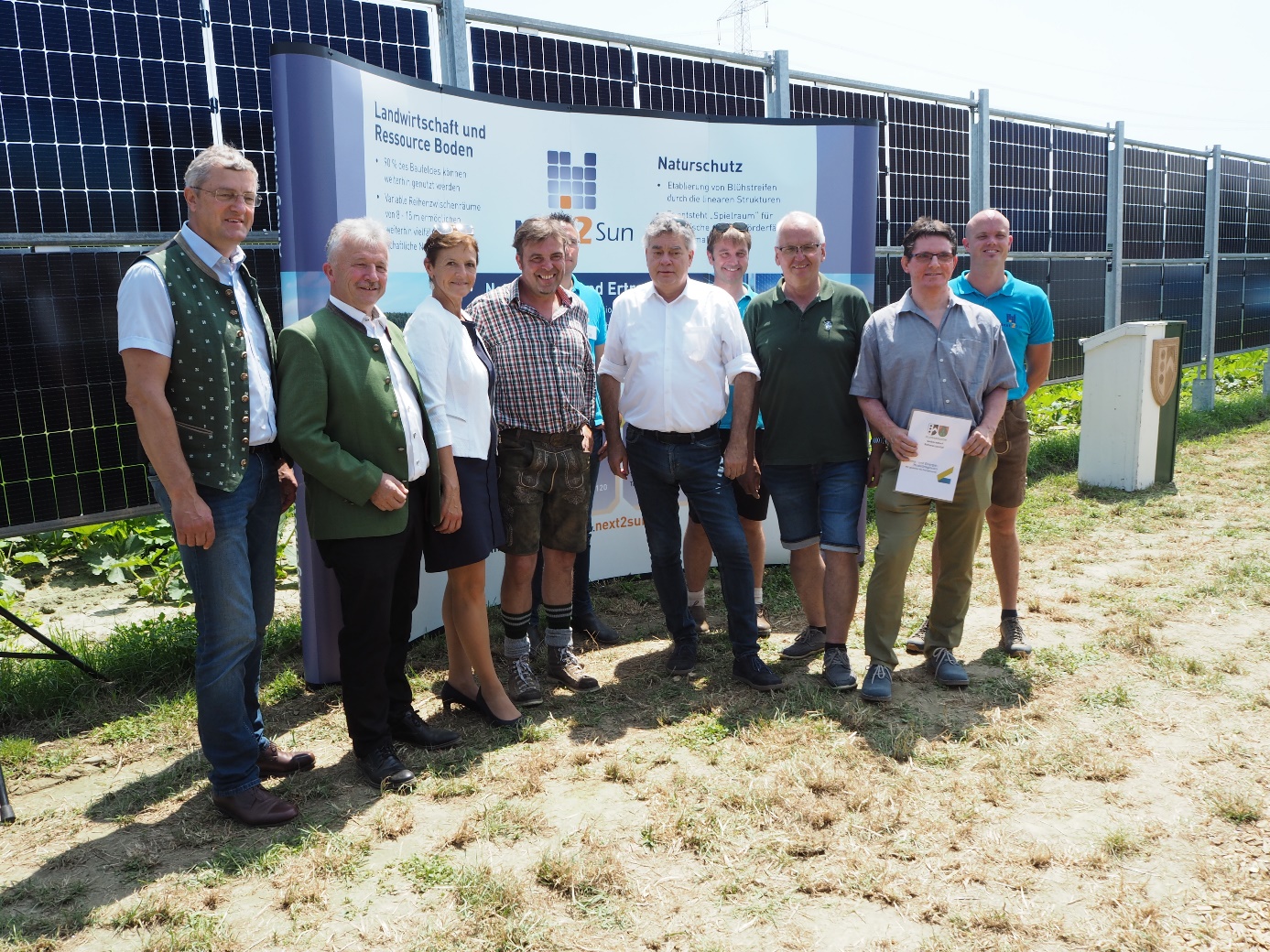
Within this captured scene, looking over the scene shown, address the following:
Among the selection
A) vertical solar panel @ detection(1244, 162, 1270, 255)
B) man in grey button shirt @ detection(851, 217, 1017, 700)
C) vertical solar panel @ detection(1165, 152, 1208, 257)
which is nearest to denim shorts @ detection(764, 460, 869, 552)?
man in grey button shirt @ detection(851, 217, 1017, 700)

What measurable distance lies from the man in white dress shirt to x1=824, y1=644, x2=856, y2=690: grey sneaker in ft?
0.76

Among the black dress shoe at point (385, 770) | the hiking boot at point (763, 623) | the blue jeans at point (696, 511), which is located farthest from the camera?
the hiking boot at point (763, 623)

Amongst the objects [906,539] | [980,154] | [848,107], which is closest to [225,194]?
[906,539]

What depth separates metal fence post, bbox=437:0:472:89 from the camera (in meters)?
5.56

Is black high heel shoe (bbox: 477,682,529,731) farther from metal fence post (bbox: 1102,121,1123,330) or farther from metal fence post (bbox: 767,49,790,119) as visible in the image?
metal fence post (bbox: 1102,121,1123,330)

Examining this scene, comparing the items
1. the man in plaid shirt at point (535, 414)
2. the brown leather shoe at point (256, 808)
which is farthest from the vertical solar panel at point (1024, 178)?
the brown leather shoe at point (256, 808)

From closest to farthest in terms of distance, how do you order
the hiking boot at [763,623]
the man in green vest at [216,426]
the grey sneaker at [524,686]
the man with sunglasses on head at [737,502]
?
the man in green vest at [216,426] < the grey sneaker at [524,686] < the man with sunglasses on head at [737,502] < the hiking boot at [763,623]

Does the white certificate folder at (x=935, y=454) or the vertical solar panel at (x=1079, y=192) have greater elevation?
the vertical solar panel at (x=1079, y=192)

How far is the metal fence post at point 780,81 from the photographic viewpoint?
732cm

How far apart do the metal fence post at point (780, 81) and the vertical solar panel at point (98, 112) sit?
3.96 meters

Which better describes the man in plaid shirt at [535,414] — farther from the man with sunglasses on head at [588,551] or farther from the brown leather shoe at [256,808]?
the brown leather shoe at [256,808]

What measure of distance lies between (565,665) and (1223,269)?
1329cm

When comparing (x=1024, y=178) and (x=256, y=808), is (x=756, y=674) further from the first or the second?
(x=1024, y=178)

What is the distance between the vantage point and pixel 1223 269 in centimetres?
1427
